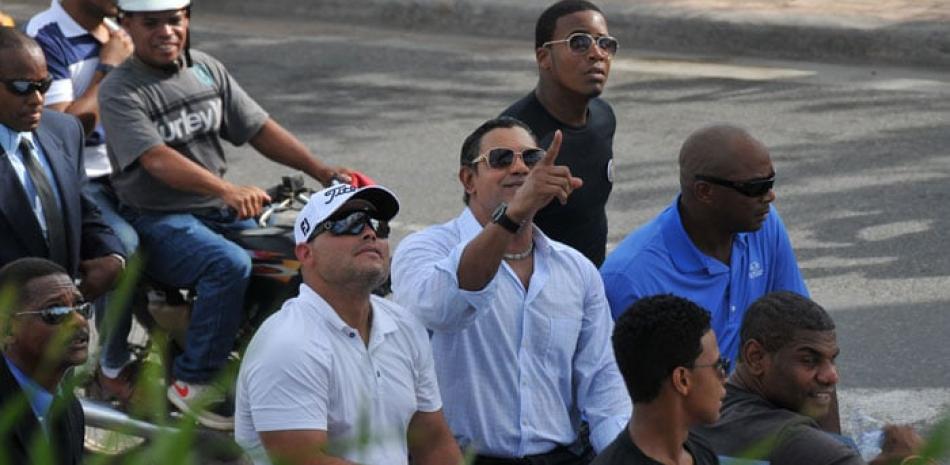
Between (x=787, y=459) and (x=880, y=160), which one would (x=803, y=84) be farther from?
(x=787, y=459)

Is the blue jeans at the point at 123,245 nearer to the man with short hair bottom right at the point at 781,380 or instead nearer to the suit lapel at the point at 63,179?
the suit lapel at the point at 63,179

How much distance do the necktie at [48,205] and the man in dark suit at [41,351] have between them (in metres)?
1.06

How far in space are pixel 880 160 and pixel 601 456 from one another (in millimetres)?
7292

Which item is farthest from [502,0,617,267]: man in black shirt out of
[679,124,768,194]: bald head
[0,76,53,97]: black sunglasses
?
[0,76,53,97]: black sunglasses

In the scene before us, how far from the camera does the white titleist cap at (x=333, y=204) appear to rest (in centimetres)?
546

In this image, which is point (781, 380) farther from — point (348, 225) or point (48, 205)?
point (48, 205)

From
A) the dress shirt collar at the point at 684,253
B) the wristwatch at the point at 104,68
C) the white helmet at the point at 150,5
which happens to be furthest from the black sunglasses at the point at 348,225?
the wristwatch at the point at 104,68

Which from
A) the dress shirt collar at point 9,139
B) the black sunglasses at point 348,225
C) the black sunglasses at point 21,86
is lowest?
the dress shirt collar at point 9,139

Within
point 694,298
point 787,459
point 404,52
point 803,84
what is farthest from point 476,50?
point 787,459

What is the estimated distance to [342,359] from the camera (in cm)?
526

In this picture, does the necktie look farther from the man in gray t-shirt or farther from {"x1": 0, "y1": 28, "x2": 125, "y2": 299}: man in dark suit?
the man in gray t-shirt

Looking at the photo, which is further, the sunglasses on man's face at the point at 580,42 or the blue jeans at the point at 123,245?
the blue jeans at the point at 123,245

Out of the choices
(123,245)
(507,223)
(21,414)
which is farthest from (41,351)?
(123,245)

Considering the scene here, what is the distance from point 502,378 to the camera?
18.5 feet
